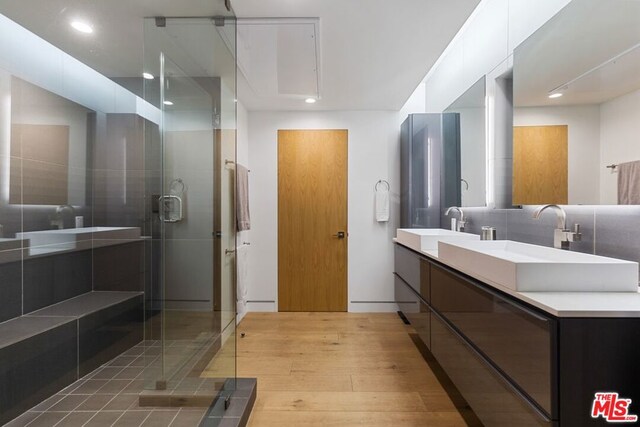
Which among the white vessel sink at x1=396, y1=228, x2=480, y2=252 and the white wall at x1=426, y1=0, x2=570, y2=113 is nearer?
the white wall at x1=426, y1=0, x2=570, y2=113

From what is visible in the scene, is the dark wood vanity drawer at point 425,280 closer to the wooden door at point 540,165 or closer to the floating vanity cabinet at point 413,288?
the floating vanity cabinet at point 413,288

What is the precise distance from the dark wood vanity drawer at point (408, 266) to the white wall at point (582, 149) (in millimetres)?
1184

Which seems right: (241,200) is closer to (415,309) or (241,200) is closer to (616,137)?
(415,309)

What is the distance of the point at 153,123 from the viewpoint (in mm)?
2061

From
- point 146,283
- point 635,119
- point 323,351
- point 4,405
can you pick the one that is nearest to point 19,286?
point 4,405

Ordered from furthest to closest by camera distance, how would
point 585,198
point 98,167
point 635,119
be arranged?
point 98,167 → point 585,198 → point 635,119

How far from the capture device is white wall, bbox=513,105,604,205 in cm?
147

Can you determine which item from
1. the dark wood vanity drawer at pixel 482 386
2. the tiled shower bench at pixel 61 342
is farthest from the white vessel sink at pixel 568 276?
the tiled shower bench at pixel 61 342

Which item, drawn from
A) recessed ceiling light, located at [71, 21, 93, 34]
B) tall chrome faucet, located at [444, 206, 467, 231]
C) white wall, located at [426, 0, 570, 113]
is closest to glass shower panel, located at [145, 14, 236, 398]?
recessed ceiling light, located at [71, 21, 93, 34]

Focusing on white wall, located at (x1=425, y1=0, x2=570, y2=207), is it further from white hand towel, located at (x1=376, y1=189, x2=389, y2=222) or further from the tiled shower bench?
the tiled shower bench

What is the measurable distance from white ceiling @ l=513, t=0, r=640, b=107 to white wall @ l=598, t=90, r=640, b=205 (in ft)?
0.16

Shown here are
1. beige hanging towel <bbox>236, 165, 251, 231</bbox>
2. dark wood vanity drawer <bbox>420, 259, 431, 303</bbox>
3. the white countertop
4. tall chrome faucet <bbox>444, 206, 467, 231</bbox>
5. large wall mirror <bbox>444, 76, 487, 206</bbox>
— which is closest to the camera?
the white countertop

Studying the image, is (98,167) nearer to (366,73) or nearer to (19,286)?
(19,286)

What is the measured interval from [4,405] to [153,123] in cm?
165
